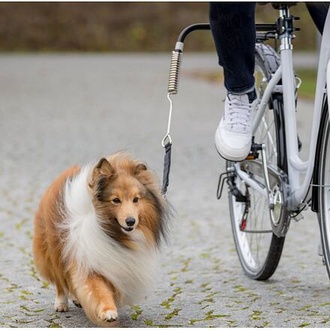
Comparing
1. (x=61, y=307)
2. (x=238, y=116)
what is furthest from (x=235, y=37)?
(x=61, y=307)

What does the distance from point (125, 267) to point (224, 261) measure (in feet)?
6.60

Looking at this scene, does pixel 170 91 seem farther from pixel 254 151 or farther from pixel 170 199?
pixel 170 199

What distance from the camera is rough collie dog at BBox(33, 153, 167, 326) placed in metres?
4.22

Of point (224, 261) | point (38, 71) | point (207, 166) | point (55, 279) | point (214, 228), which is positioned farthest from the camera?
point (38, 71)

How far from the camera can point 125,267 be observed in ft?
14.1

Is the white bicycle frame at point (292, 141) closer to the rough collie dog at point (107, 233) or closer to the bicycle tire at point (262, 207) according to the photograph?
the bicycle tire at point (262, 207)

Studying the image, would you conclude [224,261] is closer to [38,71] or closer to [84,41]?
[38,71]

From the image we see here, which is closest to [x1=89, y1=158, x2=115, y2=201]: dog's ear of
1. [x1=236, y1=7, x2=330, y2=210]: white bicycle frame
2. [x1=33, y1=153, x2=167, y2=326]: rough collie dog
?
[x1=33, y1=153, x2=167, y2=326]: rough collie dog

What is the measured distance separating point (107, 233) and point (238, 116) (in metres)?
0.78

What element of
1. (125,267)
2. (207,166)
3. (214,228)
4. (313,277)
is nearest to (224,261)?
(313,277)

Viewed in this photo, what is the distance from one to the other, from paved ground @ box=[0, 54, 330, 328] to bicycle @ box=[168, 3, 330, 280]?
0.29 meters

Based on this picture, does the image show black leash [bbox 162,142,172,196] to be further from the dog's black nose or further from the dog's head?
the dog's black nose

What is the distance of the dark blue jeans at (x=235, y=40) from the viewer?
13.0 ft

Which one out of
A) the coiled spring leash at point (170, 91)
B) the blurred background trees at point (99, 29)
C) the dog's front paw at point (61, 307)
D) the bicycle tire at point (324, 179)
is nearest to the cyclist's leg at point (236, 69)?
the coiled spring leash at point (170, 91)
